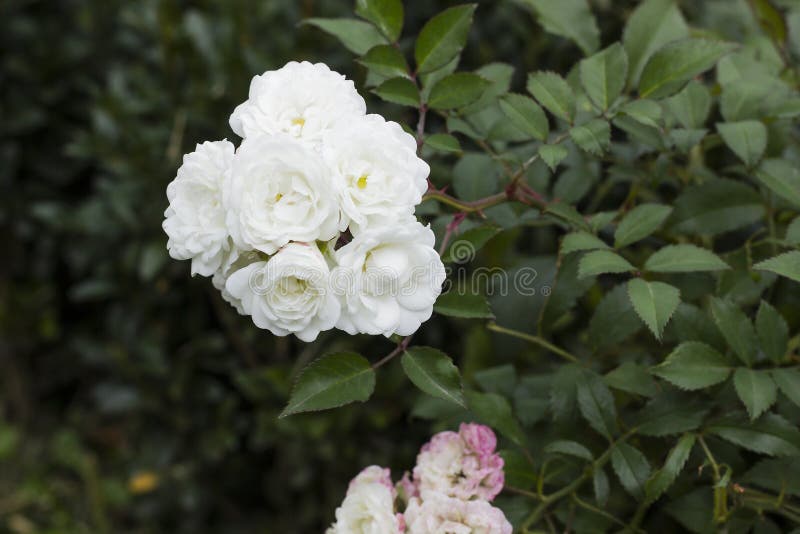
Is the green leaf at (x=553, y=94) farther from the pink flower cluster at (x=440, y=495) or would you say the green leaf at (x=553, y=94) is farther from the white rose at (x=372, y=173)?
the pink flower cluster at (x=440, y=495)

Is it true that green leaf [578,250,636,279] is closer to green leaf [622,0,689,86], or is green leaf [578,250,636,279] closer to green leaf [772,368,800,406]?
green leaf [772,368,800,406]

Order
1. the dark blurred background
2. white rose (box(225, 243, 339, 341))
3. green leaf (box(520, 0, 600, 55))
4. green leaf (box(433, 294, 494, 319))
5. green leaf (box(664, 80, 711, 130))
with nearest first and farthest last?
white rose (box(225, 243, 339, 341)) → green leaf (box(433, 294, 494, 319)) → green leaf (box(664, 80, 711, 130)) → green leaf (box(520, 0, 600, 55)) → the dark blurred background

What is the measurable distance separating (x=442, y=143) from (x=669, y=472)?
1.39 feet

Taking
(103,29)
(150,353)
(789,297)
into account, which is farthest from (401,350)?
(103,29)

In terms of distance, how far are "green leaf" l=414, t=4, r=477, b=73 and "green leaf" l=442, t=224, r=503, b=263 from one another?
208mm

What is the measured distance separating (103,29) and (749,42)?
157 cm

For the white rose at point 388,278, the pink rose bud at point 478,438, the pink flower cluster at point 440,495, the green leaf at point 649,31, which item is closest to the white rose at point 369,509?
the pink flower cluster at point 440,495

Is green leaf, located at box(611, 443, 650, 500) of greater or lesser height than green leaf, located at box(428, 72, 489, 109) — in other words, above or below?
below

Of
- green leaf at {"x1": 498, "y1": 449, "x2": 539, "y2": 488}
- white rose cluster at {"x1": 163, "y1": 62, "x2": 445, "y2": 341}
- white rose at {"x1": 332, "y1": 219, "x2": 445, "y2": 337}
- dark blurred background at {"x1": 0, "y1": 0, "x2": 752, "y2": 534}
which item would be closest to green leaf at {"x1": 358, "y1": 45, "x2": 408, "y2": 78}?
white rose cluster at {"x1": 163, "y1": 62, "x2": 445, "y2": 341}

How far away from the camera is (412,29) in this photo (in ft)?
6.12

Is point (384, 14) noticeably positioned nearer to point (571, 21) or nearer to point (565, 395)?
point (571, 21)

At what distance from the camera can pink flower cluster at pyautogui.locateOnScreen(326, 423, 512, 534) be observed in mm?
844

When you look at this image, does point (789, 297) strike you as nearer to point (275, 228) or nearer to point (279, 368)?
point (275, 228)

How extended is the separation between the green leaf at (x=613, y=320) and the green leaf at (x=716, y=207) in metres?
0.13
